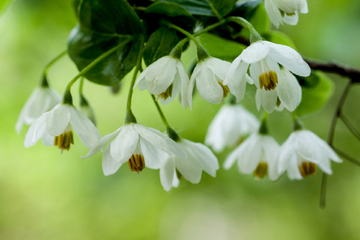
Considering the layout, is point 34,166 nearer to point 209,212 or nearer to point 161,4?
point 209,212

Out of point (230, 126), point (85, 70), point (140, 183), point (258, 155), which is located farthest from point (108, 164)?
point (140, 183)

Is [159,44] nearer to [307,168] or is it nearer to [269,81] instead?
[269,81]

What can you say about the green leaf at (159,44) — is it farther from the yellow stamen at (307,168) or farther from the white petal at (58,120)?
the yellow stamen at (307,168)

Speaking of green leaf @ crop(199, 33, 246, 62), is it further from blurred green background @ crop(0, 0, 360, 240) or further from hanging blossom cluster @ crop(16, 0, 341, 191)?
blurred green background @ crop(0, 0, 360, 240)

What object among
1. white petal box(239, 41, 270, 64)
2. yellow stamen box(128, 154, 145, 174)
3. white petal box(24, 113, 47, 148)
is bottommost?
yellow stamen box(128, 154, 145, 174)

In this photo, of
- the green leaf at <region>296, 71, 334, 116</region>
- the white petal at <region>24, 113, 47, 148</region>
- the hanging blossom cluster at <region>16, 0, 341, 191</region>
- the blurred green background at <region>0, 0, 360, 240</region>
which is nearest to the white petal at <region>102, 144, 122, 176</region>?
the hanging blossom cluster at <region>16, 0, 341, 191</region>
